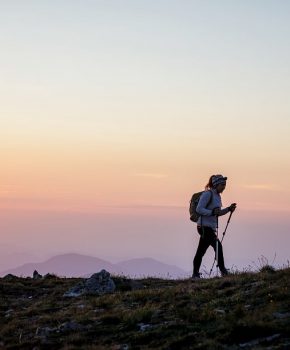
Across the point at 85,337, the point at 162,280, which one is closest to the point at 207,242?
the point at 162,280

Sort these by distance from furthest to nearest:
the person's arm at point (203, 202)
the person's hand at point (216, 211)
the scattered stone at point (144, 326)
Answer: the person's hand at point (216, 211) < the person's arm at point (203, 202) < the scattered stone at point (144, 326)

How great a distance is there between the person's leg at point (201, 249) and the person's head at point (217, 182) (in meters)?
1.44

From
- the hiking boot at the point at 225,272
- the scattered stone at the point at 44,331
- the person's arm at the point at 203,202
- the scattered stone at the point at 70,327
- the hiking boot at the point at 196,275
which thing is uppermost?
the person's arm at the point at 203,202

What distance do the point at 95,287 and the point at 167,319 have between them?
22.3 feet

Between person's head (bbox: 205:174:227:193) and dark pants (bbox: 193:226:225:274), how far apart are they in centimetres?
140

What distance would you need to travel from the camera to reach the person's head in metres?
20.9

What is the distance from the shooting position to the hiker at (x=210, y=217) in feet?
68.5

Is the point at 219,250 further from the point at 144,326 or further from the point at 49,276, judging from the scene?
the point at 49,276

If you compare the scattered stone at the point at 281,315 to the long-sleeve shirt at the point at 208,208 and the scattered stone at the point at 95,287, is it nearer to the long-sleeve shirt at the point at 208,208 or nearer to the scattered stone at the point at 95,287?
the scattered stone at the point at 95,287

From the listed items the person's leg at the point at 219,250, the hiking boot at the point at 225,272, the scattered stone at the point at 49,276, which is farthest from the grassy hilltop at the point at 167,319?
the scattered stone at the point at 49,276

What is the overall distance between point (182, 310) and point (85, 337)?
7.92ft

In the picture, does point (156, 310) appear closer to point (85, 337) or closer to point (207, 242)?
point (85, 337)

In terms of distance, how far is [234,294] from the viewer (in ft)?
49.7

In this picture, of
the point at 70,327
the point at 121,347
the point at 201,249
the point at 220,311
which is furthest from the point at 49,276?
the point at 121,347
